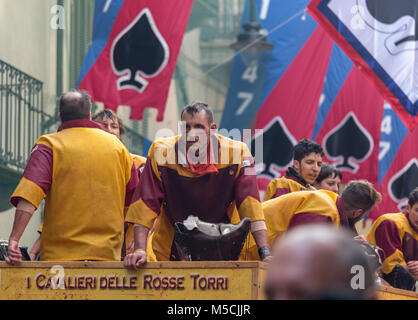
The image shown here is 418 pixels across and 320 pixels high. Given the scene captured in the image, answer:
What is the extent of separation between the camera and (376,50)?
1166 centimetres

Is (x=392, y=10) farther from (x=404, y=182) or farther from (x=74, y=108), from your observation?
(x=74, y=108)

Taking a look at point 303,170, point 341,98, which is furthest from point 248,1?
point 303,170

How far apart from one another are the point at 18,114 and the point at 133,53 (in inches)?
90.8

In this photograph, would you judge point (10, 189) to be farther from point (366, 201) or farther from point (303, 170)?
point (366, 201)

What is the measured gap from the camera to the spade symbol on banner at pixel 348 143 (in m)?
15.0

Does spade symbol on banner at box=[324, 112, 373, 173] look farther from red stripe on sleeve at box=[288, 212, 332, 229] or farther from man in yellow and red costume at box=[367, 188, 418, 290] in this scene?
red stripe on sleeve at box=[288, 212, 332, 229]

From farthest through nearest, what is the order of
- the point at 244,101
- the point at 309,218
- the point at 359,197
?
1. the point at 244,101
2. the point at 359,197
3. the point at 309,218

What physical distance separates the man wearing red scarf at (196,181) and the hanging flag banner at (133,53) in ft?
18.8

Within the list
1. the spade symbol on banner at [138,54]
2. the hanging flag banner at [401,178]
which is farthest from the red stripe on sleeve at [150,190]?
the hanging flag banner at [401,178]

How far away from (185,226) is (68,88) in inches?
369

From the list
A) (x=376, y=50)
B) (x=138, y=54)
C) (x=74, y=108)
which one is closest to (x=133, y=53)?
(x=138, y=54)

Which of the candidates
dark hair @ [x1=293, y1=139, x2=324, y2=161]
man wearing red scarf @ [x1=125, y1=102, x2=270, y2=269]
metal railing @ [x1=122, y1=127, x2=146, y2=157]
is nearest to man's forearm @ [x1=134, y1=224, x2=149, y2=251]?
man wearing red scarf @ [x1=125, y1=102, x2=270, y2=269]

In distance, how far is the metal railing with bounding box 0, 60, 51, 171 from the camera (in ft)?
41.4
